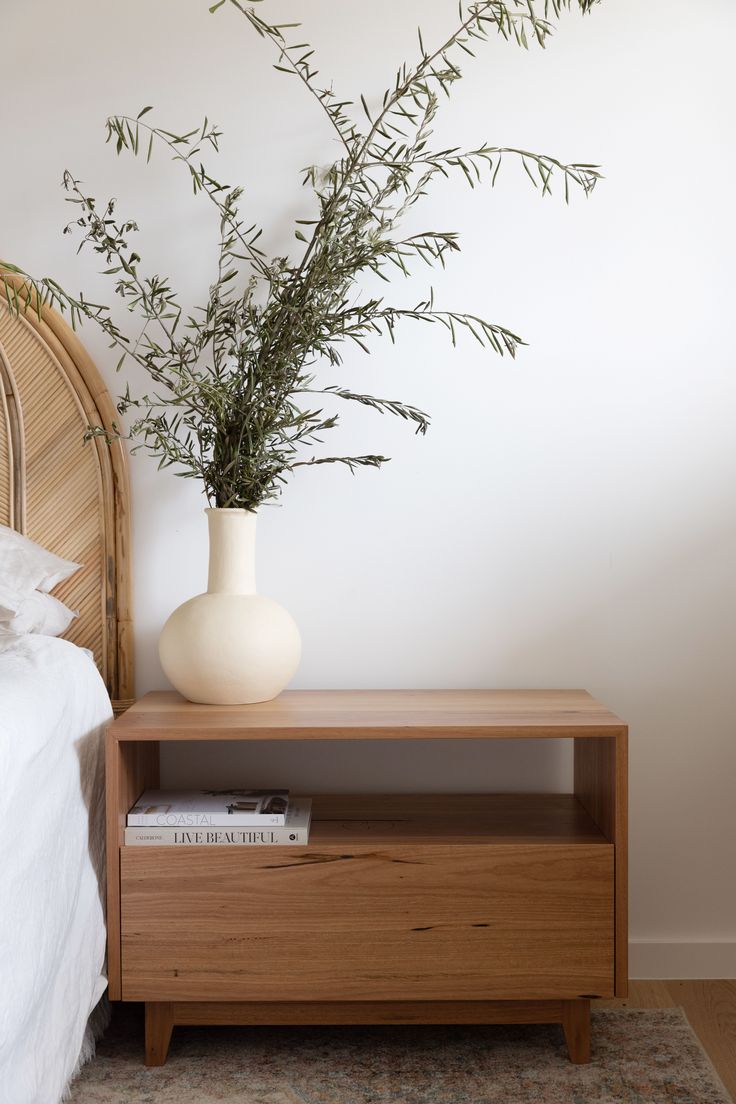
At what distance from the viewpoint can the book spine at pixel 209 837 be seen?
1545mm

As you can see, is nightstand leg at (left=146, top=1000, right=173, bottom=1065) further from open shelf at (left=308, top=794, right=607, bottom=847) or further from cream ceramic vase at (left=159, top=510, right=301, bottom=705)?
cream ceramic vase at (left=159, top=510, right=301, bottom=705)

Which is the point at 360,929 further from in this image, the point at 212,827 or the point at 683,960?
the point at 683,960

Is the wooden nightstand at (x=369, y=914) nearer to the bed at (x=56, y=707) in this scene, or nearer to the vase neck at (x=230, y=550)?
the bed at (x=56, y=707)

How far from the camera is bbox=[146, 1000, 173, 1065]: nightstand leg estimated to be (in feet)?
5.14

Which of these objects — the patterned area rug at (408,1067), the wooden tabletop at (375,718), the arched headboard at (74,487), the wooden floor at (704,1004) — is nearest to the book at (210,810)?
the wooden tabletop at (375,718)

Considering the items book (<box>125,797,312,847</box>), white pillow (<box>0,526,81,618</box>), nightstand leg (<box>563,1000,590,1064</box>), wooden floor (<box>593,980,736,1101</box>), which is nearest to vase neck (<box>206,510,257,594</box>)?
white pillow (<box>0,526,81,618</box>)

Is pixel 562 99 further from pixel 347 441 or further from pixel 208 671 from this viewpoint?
pixel 208 671

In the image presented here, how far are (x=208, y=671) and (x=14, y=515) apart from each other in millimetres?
581

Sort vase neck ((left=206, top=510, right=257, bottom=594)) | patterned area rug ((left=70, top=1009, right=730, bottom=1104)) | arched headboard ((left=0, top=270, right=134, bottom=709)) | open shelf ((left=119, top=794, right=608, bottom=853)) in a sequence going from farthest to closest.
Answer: arched headboard ((left=0, top=270, right=134, bottom=709))
vase neck ((left=206, top=510, right=257, bottom=594))
open shelf ((left=119, top=794, right=608, bottom=853))
patterned area rug ((left=70, top=1009, right=730, bottom=1104))

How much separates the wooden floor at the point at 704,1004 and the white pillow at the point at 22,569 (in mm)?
1338

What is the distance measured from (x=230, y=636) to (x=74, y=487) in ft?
1.71

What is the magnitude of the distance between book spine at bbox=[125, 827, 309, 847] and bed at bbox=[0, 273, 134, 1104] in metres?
0.09

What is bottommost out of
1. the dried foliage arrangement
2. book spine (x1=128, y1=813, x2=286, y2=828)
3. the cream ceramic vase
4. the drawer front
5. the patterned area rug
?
the patterned area rug

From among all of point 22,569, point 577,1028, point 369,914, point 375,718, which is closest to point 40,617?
point 22,569
